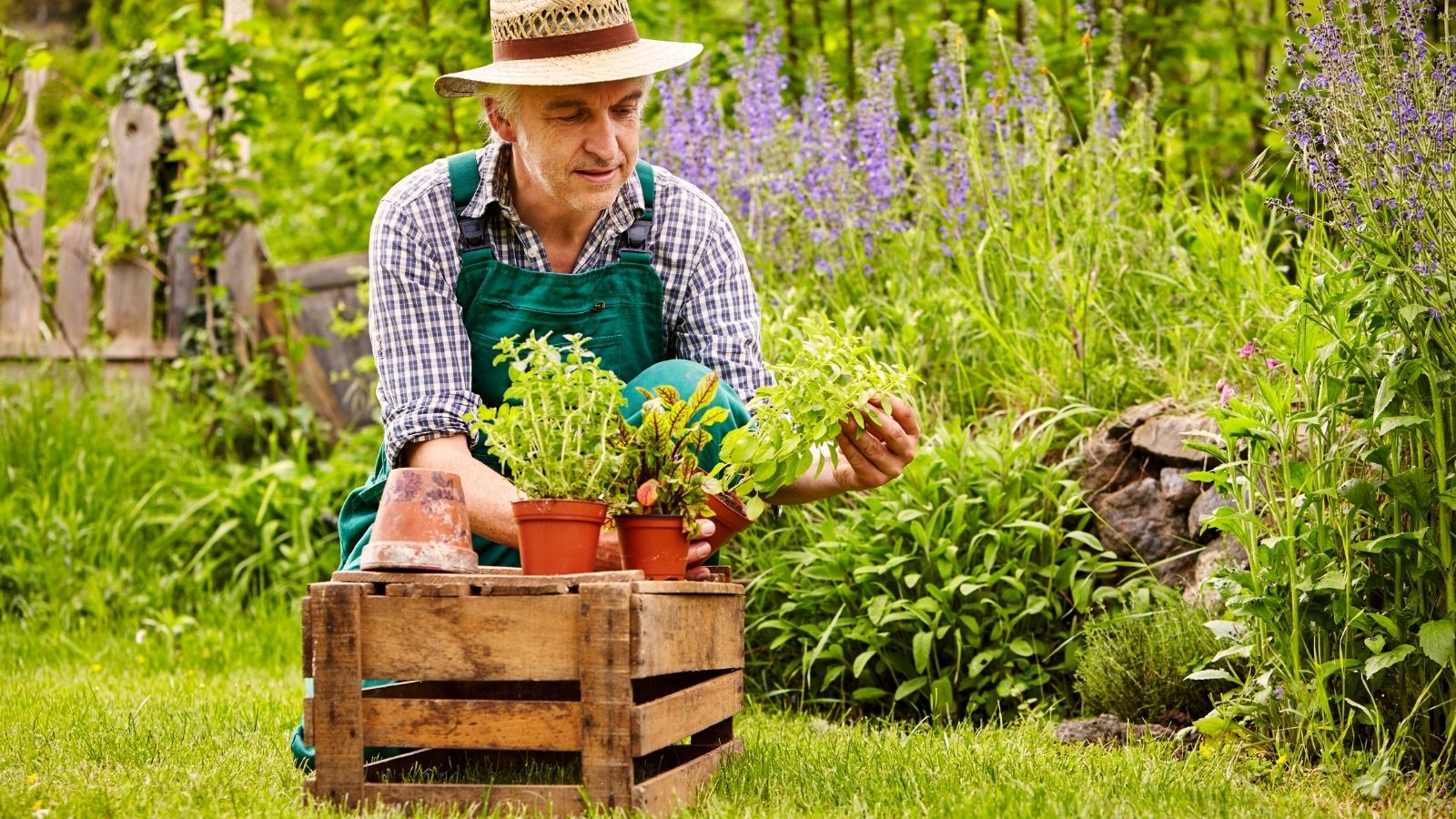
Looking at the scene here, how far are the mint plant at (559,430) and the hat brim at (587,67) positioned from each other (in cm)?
53

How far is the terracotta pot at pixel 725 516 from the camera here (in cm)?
238

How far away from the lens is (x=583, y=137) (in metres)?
2.56

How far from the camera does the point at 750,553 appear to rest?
12.4 ft

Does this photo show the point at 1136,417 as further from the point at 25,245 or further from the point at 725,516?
the point at 25,245

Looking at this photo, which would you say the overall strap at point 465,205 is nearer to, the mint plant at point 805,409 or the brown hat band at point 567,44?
the brown hat band at point 567,44

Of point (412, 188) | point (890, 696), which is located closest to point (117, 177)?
point (412, 188)

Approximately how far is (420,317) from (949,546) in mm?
1359

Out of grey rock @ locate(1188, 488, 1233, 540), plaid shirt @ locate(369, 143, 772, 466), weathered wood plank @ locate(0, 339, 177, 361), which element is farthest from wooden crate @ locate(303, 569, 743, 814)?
weathered wood plank @ locate(0, 339, 177, 361)

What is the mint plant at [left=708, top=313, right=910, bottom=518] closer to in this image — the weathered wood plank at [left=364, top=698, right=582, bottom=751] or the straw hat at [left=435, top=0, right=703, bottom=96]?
the weathered wood plank at [left=364, top=698, right=582, bottom=751]

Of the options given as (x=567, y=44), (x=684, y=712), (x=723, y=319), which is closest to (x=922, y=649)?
(x=723, y=319)

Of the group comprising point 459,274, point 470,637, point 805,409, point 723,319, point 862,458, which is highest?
point 459,274

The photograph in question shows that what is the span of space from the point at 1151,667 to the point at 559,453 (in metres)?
1.46

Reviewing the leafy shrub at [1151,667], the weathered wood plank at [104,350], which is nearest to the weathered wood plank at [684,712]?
the leafy shrub at [1151,667]

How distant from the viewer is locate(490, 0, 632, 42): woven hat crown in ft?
8.42
